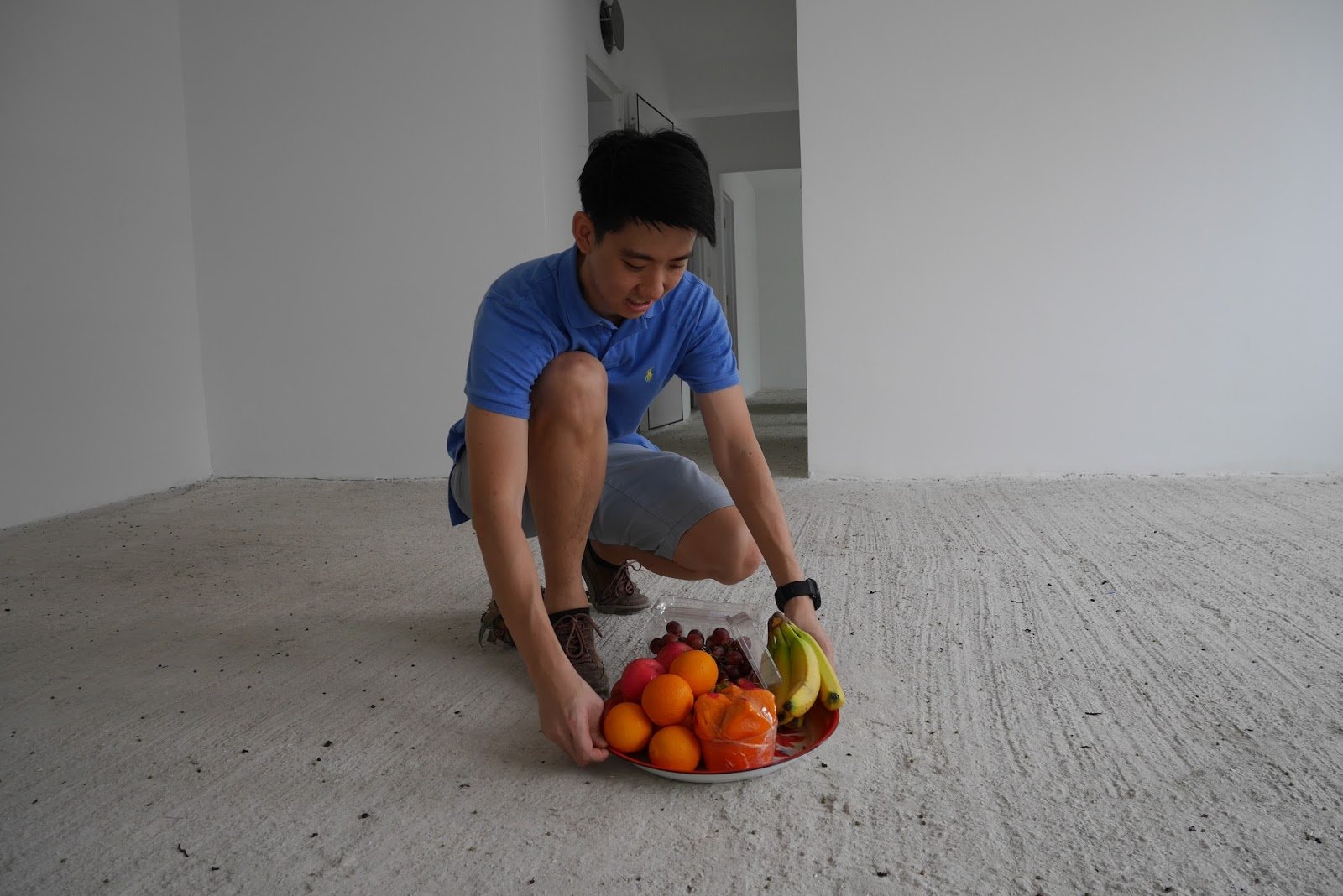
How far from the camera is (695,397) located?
3.46 m

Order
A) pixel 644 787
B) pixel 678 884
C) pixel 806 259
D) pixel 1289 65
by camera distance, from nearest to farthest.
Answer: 1. pixel 678 884
2. pixel 644 787
3. pixel 1289 65
4. pixel 806 259

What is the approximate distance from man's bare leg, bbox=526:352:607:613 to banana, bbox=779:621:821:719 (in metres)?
0.42

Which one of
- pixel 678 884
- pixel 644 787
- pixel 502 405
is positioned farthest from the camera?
pixel 502 405

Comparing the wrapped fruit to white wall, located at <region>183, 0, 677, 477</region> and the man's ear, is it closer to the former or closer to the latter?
the man's ear

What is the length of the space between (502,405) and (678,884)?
66 centimetres

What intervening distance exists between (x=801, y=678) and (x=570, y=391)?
0.56 meters

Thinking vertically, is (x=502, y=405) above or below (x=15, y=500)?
above

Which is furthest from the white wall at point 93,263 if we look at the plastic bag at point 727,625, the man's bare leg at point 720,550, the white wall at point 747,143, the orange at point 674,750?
the white wall at point 747,143

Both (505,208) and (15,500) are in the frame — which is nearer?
(15,500)

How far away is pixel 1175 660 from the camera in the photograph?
5.20 ft

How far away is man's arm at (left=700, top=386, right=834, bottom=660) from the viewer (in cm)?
142

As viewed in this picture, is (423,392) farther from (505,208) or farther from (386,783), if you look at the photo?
(386,783)

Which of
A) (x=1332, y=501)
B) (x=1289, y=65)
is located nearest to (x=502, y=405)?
(x=1332, y=501)

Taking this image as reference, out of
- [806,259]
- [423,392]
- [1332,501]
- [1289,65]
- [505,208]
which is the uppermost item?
[1289,65]
